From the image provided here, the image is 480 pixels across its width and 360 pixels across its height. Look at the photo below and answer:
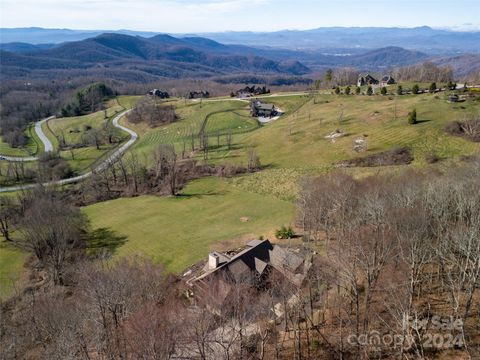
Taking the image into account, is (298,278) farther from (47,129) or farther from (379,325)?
(47,129)

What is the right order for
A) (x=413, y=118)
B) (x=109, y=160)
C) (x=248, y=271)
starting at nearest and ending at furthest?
(x=248, y=271)
(x=413, y=118)
(x=109, y=160)

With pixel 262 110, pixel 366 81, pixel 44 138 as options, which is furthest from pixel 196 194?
pixel 44 138

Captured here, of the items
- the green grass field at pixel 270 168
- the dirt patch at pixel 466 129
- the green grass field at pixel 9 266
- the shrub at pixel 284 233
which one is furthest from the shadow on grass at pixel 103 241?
the dirt patch at pixel 466 129

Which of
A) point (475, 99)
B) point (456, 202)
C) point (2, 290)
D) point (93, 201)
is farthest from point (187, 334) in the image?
point (475, 99)

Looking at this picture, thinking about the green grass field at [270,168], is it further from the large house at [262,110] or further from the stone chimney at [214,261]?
the large house at [262,110]

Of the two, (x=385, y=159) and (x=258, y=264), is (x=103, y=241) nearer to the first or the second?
(x=258, y=264)
